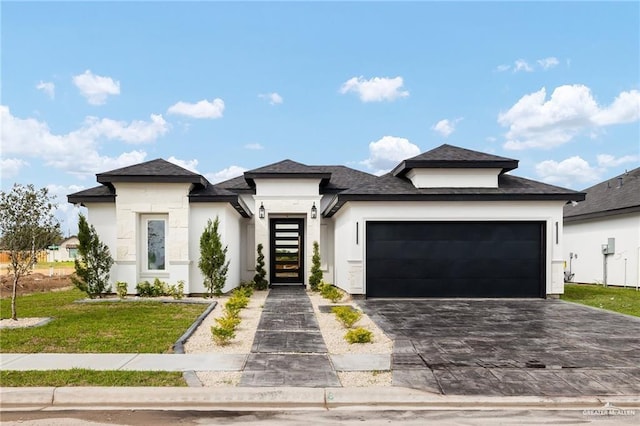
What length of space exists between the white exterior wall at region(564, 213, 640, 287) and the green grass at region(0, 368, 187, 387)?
1942cm

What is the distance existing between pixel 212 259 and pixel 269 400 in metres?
9.11

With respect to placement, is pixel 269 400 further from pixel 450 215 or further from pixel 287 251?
pixel 287 251

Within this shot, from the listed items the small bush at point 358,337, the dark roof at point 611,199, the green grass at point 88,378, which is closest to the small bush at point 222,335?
the green grass at point 88,378

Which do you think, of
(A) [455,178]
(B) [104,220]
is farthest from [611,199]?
(B) [104,220]

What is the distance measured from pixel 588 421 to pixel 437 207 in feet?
32.1

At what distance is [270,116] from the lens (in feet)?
75.4

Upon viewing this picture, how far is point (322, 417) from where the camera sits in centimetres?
463

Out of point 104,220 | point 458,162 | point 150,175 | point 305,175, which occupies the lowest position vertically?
point 104,220

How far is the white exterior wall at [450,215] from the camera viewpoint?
45.5ft

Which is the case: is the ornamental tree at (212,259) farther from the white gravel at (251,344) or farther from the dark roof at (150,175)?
the dark roof at (150,175)

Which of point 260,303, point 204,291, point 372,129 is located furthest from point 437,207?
point 372,129

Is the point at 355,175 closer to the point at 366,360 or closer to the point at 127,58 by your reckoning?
the point at 127,58

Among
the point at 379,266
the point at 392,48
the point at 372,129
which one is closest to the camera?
the point at 379,266

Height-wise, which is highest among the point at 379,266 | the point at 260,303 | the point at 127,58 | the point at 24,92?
the point at 127,58
